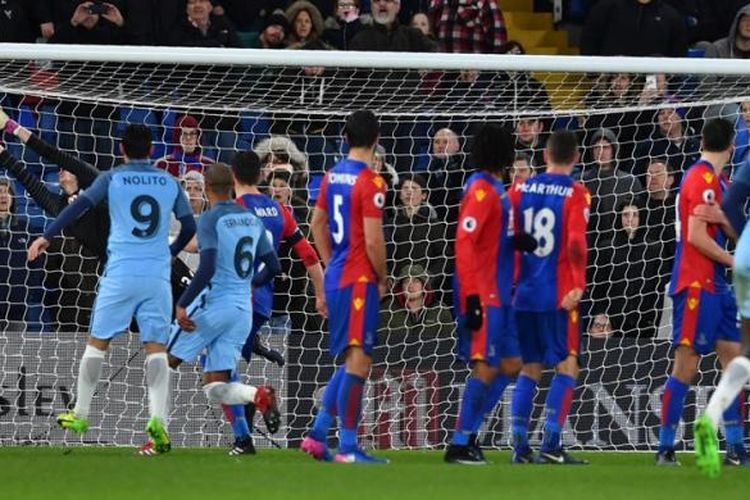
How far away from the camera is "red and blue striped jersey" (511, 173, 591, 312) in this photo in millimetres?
A: 12125

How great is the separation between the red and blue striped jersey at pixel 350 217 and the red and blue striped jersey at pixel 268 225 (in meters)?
1.77

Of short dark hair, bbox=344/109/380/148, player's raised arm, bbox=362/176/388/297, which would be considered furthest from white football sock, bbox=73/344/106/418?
short dark hair, bbox=344/109/380/148

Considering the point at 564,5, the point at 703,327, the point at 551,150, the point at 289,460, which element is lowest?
the point at 289,460

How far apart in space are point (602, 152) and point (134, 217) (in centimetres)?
479

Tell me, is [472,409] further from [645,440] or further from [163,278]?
[645,440]

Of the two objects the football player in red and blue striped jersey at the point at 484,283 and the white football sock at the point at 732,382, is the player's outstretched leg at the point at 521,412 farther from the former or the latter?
the white football sock at the point at 732,382

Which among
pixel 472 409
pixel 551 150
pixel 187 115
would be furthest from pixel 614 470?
pixel 187 115

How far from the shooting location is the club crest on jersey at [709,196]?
12.1 m

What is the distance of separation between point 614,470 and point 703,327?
1.14 m

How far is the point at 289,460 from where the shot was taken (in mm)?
12617

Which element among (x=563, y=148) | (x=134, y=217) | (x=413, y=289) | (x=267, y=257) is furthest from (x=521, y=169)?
(x=134, y=217)

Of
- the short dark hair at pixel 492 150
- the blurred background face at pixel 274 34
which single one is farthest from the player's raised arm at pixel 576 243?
the blurred background face at pixel 274 34

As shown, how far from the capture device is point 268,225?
13672 mm

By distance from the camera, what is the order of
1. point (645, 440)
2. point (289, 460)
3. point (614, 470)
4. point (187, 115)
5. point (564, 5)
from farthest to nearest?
point (564, 5) → point (187, 115) → point (645, 440) → point (289, 460) → point (614, 470)
